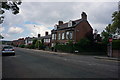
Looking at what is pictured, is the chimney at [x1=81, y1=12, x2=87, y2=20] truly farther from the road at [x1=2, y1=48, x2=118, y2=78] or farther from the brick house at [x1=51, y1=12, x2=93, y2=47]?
the road at [x1=2, y1=48, x2=118, y2=78]

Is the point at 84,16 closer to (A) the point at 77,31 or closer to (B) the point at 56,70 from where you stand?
(A) the point at 77,31

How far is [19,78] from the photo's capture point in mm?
7328

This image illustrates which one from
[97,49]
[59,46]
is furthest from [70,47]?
[97,49]

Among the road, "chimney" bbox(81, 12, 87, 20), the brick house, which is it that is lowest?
the road

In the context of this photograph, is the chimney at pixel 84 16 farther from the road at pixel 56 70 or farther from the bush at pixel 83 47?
the road at pixel 56 70

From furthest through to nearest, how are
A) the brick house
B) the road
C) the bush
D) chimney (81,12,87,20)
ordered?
chimney (81,12,87,20), the brick house, the bush, the road

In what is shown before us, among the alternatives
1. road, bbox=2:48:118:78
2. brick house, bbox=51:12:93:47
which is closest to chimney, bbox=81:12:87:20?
brick house, bbox=51:12:93:47

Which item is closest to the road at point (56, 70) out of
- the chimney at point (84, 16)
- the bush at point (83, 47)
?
the bush at point (83, 47)

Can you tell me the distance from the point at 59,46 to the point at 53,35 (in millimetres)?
13842

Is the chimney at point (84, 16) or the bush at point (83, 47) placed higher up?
the chimney at point (84, 16)

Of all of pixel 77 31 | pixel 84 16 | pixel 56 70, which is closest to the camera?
pixel 56 70

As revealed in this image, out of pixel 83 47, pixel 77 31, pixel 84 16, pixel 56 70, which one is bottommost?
pixel 56 70

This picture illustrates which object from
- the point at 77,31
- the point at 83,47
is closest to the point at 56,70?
the point at 83,47

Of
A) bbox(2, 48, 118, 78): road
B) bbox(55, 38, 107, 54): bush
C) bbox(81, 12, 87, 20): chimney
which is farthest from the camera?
bbox(81, 12, 87, 20): chimney
